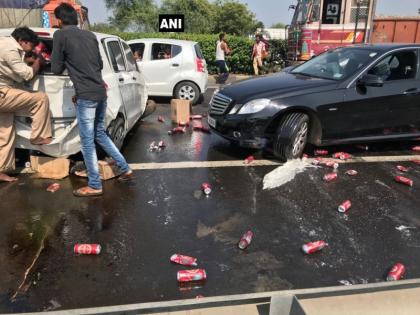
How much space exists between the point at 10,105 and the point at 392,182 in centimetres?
500

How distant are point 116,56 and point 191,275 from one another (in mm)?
4021

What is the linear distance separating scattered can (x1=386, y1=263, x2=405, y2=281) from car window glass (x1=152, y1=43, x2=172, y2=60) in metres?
8.09

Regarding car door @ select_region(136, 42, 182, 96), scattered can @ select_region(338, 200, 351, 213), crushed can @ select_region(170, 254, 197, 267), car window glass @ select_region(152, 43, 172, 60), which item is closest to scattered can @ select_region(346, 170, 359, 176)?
scattered can @ select_region(338, 200, 351, 213)

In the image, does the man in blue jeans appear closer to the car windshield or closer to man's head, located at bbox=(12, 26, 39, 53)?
man's head, located at bbox=(12, 26, 39, 53)

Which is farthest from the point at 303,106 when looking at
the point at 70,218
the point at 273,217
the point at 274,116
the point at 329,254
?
the point at 70,218

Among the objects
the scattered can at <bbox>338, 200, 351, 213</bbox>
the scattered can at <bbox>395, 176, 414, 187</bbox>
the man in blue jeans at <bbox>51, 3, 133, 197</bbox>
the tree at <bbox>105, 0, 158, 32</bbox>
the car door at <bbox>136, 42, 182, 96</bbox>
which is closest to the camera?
the man in blue jeans at <bbox>51, 3, 133, 197</bbox>

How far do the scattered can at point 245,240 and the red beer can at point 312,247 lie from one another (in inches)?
19.9

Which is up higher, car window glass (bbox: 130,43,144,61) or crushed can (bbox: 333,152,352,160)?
car window glass (bbox: 130,43,144,61)

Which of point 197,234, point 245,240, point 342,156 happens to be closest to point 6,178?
point 197,234

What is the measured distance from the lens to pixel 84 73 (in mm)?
4387

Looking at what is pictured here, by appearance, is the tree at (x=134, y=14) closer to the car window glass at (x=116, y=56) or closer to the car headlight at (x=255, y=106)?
the car window glass at (x=116, y=56)

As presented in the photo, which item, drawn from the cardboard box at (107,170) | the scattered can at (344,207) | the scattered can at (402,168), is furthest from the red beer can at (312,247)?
the scattered can at (402,168)

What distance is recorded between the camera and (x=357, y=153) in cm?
666

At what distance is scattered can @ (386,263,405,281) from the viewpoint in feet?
11.1
